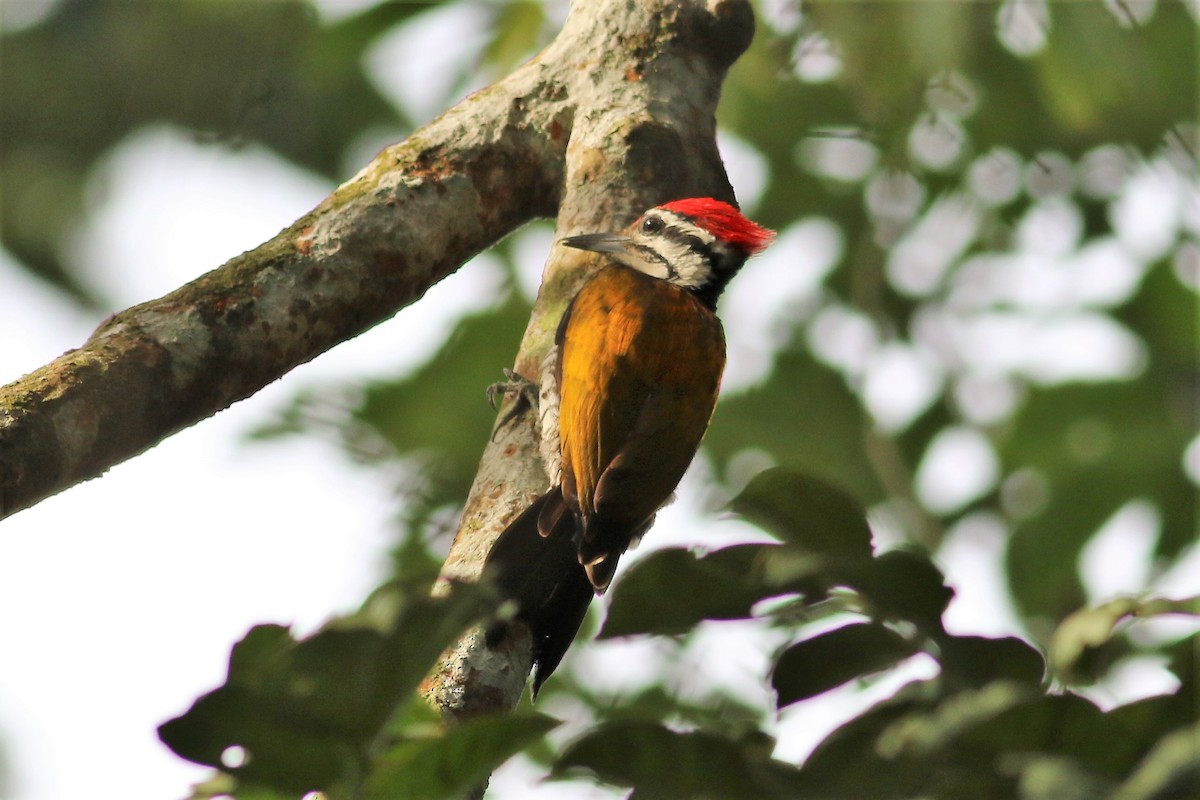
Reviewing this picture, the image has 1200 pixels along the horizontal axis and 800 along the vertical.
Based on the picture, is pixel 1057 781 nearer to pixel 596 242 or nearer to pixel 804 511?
pixel 804 511

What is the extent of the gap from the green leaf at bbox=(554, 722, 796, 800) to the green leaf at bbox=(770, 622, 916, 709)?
0.64 feet

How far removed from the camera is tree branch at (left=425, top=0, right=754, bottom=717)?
3.09 metres

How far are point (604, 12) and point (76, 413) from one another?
2.11 meters

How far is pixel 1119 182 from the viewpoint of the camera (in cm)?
640

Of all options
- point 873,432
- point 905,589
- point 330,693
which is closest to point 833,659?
point 905,589

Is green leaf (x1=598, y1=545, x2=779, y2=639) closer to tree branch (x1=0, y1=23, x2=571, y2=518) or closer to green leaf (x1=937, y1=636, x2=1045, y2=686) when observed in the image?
green leaf (x1=937, y1=636, x2=1045, y2=686)

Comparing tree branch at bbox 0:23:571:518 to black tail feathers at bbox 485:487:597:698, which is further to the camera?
black tail feathers at bbox 485:487:597:698

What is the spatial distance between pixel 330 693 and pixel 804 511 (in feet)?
1.91

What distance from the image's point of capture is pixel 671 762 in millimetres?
1212

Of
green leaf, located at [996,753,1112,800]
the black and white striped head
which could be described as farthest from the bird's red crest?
green leaf, located at [996,753,1112,800]

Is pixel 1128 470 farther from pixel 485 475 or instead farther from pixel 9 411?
pixel 9 411

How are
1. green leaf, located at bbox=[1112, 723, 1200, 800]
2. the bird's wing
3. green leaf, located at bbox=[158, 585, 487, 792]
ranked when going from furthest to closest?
the bird's wing, green leaf, located at bbox=[158, 585, 487, 792], green leaf, located at bbox=[1112, 723, 1200, 800]

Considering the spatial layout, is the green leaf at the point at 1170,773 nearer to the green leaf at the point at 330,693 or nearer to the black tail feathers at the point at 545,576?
the green leaf at the point at 330,693

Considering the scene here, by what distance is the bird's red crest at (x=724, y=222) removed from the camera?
362 cm
